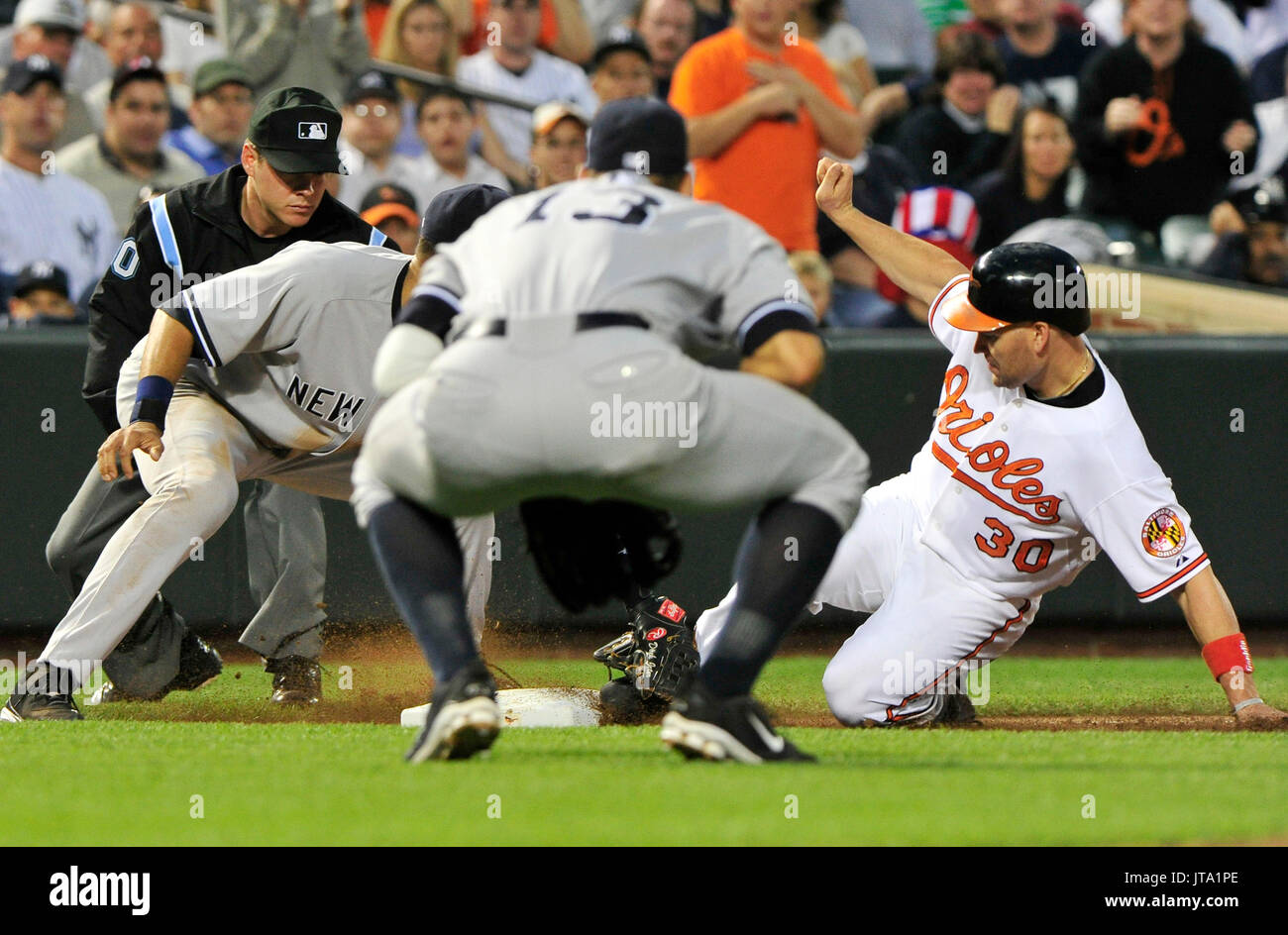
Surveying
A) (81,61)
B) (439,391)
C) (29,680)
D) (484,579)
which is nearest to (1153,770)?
(439,391)

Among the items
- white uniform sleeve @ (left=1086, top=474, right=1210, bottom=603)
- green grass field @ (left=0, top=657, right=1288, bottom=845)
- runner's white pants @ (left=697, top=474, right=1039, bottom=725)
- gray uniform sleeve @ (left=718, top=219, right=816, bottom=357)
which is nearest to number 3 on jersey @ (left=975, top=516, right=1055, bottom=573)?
runner's white pants @ (left=697, top=474, right=1039, bottom=725)

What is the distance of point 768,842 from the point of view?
9.68 ft

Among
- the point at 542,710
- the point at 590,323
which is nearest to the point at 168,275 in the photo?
the point at 542,710

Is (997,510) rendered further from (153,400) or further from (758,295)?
(153,400)

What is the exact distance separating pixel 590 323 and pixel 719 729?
2.93 ft

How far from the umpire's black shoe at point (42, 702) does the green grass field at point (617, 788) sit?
0.09 m

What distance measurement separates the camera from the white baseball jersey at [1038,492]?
4914mm

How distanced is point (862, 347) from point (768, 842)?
4839mm

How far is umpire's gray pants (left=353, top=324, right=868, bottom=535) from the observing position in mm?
3525

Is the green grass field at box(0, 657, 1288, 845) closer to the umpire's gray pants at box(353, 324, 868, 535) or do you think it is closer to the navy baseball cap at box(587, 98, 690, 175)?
the umpire's gray pants at box(353, 324, 868, 535)

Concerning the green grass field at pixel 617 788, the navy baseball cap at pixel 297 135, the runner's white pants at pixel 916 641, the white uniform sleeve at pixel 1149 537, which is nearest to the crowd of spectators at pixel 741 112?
the navy baseball cap at pixel 297 135

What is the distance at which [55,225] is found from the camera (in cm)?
845

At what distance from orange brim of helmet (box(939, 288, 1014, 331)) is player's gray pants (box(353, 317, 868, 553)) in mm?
1401
